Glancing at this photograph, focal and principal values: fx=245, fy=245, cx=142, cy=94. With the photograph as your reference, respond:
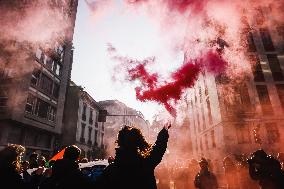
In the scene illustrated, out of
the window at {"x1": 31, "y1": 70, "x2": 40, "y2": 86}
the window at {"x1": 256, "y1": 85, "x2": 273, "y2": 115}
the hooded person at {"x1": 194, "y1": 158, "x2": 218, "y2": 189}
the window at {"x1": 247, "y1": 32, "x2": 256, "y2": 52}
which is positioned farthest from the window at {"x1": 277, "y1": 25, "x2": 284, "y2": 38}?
the window at {"x1": 31, "y1": 70, "x2": 40, "y2": 86}

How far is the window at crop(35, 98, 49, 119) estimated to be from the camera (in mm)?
23789

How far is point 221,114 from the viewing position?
74.2 ft

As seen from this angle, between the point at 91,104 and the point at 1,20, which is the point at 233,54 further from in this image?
the point at 91,104

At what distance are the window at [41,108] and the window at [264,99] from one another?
70.3 feet

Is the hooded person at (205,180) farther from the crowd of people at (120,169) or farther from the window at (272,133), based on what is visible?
the window at (272,133)

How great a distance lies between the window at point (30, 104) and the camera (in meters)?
22.1

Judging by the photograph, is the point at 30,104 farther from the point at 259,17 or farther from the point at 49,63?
the point at 259,17

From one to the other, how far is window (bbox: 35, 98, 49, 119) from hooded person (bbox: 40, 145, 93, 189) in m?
21.9

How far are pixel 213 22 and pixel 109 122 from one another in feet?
155

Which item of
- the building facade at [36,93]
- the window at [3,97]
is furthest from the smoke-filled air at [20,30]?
the window at [3,97]

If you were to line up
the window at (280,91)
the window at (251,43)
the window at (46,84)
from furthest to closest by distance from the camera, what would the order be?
the window at (251,43), the window at (46,84), the window at (280,91)

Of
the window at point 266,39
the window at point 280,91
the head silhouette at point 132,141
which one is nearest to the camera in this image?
the head silhouette at point 132,141

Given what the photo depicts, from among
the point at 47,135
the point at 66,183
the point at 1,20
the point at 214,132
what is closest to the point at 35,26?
the point at 1,20

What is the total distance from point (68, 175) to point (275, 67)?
26.5 metres
